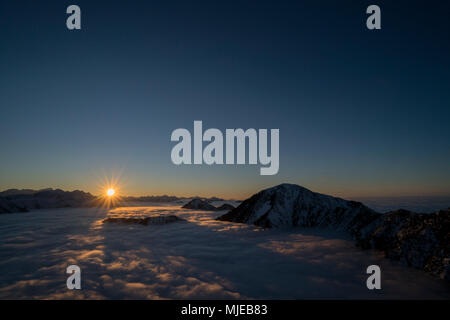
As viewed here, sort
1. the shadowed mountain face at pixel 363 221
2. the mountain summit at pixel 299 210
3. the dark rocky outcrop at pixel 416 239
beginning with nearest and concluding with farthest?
the dark rocky outcrop at pixel 416 239, the shadowed mountain face at pixel 363 221, the mountain summit at pixel 299 210

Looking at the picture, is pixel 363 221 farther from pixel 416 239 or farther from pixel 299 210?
pixel 416 239

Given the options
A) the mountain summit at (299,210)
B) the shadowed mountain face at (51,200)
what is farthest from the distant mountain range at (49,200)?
the mountain summit at (299,210)

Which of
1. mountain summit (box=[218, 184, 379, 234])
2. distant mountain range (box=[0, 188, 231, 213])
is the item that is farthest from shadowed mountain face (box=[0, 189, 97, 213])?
mountain summit (box=[218, 184, 379, 234])

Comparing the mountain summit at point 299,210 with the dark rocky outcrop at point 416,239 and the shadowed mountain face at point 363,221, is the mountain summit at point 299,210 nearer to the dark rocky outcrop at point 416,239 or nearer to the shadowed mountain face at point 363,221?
the shadowed mountain face at point 363,221

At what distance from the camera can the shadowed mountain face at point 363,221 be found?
2.51 metres

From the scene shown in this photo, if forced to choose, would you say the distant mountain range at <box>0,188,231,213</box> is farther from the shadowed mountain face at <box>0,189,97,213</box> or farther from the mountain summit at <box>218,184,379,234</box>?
the mountain summit at <box>218,184,379,234</box>

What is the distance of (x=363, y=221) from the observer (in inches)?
186

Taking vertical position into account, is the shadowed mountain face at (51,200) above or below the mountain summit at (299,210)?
below

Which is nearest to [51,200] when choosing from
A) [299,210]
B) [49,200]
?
[49,200]

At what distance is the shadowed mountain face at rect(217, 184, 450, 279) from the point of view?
2.51 meters

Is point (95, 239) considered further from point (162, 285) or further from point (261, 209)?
point (261, 209)

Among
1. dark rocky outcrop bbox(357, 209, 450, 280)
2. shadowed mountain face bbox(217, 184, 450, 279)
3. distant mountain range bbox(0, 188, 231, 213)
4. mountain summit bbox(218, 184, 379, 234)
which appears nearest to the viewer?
dark rocky outcrop bbox(357, 209, 450, 280)
